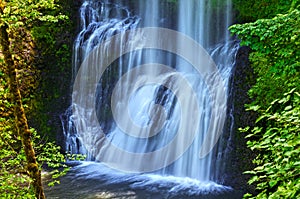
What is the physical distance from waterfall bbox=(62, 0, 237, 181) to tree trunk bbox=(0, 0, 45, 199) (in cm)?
511

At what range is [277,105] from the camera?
132 inches

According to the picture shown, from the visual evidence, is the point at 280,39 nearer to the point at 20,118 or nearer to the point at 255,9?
the point at 20,118

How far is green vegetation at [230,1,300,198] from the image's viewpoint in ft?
6.79

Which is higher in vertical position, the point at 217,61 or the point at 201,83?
the point at 217,61

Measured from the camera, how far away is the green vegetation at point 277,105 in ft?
6.79

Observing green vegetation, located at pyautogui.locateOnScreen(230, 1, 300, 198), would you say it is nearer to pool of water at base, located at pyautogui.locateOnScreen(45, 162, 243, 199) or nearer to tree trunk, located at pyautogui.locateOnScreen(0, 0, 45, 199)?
tree trunk, located at pyautogui.locateOnScreen(0, 0, 45, 199)

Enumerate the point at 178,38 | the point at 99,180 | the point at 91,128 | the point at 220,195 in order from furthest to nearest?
1. the point at 178,38
2. the point at 91,128
3. the point at 99,180
4. the point at 220,195

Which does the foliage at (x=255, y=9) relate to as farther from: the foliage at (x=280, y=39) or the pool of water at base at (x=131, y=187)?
the pool of water at base at (x=131, y=187)

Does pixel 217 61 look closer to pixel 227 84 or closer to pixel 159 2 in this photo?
pixel 227 84

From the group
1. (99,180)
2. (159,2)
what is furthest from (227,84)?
(159,2)

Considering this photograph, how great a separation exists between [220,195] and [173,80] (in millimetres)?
3476

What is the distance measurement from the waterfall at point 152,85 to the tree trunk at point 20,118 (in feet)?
16.8

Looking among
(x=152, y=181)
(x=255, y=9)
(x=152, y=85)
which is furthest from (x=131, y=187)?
(x=255, y=9)

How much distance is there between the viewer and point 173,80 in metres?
9.42
